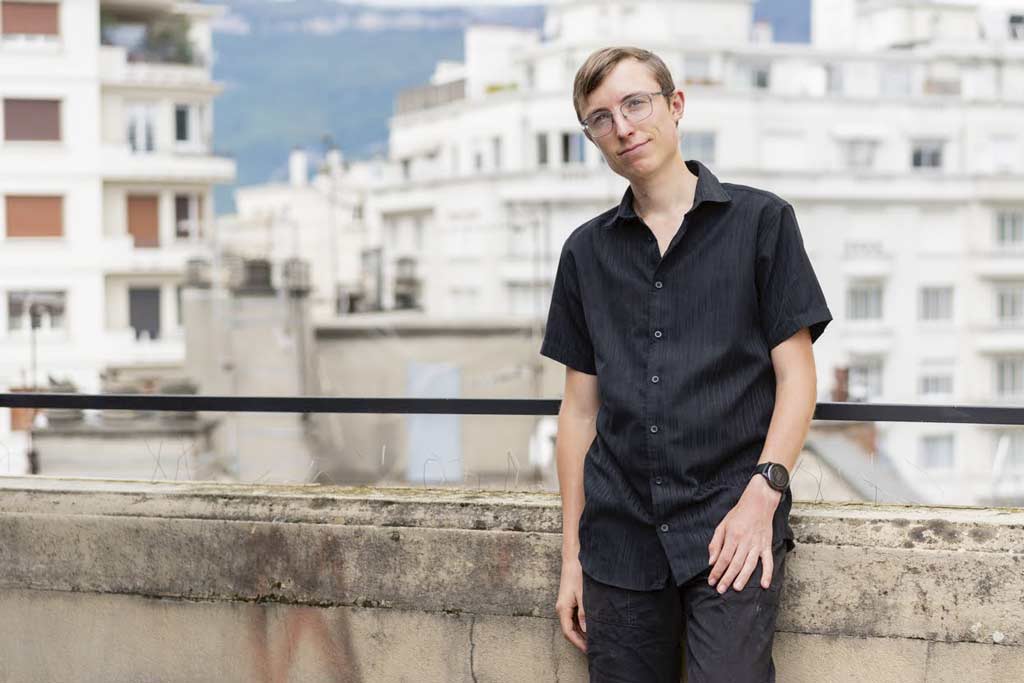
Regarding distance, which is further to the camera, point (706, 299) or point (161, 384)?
point (161, 384)

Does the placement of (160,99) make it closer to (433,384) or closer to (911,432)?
(433,384)

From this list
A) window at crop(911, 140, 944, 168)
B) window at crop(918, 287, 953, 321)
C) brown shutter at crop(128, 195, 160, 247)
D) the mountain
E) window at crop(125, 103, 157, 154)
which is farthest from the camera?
the mountain

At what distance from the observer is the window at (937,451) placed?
7519 cm

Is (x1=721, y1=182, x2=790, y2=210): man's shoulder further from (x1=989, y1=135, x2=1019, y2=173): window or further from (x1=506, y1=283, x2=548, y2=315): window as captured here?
(x1=989, y1=135, x2=1019, y2=173): window

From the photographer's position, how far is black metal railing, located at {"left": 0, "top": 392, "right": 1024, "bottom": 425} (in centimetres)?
335

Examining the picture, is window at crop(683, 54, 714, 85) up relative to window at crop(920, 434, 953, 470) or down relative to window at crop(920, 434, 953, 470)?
up

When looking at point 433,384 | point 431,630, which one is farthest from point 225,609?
point 433,384

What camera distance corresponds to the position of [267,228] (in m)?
75.6

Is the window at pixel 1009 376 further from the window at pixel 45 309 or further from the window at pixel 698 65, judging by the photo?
the window at pixel 45 309

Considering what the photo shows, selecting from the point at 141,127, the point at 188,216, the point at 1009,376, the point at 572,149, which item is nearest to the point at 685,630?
the point at 141,127

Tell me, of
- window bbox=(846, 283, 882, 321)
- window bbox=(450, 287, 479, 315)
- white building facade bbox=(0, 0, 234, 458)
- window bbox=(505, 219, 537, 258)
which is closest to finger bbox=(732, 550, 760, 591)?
white building facade bbox=(0, 0, 234, 458)

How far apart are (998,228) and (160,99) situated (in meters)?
39.6

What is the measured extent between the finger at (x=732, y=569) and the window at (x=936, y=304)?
71.6 m

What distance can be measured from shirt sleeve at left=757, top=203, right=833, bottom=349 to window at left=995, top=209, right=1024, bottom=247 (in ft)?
242
